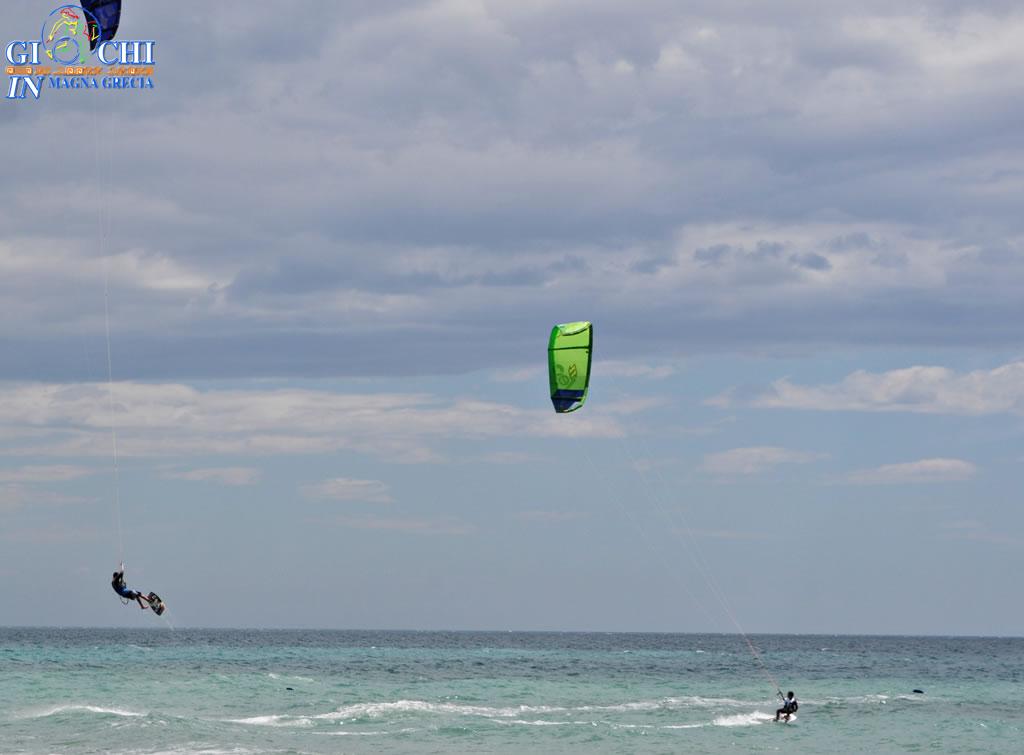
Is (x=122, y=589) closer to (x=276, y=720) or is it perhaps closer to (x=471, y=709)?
(x=276, y=720)

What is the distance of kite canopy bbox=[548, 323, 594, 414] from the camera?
34.9 meters

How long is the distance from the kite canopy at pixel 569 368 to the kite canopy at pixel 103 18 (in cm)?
1427

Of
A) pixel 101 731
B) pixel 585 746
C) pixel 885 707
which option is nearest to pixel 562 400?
pixel 585 746

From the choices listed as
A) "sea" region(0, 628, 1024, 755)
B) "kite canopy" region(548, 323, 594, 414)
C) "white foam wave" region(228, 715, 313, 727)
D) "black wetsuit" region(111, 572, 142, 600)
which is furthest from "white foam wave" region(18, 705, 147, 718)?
"kite canopy" region(548, 323, 594, 414)

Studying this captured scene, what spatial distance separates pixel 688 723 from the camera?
4188 centimetres

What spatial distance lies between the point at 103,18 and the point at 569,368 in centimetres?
1508

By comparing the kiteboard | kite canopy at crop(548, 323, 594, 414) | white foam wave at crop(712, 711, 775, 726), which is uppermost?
kite canopy at crop(548, 323, 594, 414)

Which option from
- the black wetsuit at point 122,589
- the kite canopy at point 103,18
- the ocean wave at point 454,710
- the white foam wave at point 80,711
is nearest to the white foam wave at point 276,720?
the ocean wave at point 454,710

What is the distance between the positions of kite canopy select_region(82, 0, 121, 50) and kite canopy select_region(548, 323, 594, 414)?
14268 mm

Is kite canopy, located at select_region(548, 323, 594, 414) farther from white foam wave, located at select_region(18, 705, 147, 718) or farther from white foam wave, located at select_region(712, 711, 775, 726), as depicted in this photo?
white foam wave, located at select_region(18, 705, 147, 718)

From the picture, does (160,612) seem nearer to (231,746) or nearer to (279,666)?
(231,746)

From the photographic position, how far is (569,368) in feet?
115

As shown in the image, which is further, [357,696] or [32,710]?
[357,696]

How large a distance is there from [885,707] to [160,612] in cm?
3181
